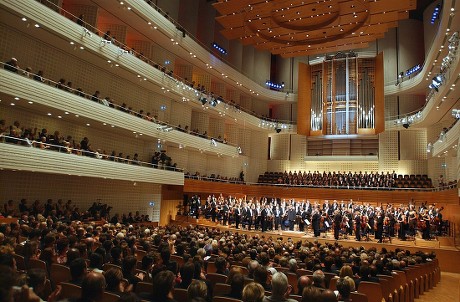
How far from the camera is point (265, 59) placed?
26.1m

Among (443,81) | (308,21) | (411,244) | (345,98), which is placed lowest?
(411,244)

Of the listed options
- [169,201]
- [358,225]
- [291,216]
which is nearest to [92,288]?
[358,225]

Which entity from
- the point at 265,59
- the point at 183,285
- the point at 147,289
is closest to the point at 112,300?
the point at 147,289

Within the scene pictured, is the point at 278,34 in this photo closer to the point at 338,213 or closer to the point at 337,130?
the point at 337,130

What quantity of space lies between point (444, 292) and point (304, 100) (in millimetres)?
16990

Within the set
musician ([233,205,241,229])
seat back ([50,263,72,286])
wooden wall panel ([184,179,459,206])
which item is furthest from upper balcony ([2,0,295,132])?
seat back ([50,263,72,286])

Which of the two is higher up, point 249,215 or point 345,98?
point 345,98

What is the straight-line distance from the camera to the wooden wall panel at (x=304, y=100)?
23.7 metres

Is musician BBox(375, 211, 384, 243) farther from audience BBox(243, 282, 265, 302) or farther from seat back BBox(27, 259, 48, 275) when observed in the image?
seat back BBox(27, 259, 48, 275)

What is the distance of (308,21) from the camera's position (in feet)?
56.6

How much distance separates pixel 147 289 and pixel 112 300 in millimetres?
551

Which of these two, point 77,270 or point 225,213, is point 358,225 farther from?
point 77,270

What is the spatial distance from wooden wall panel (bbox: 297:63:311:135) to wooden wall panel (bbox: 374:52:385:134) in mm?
4207

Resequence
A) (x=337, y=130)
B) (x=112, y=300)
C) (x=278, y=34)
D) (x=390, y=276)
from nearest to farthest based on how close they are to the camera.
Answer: (x=112, y=300) < (x=390, y=276) < (x=278, y=34) < (x=337, y=130)
